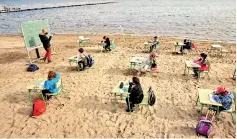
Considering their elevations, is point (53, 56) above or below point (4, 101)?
above

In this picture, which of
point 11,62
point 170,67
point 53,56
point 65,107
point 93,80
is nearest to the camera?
point 65,107

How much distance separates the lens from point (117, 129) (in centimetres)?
673

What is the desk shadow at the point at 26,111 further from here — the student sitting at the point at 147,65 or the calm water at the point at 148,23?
the calm water at the point at 148,23

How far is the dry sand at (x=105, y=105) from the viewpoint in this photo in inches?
264

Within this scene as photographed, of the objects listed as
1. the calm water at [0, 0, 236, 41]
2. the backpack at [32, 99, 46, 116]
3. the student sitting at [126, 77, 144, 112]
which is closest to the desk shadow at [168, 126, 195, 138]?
the student sitting at [126, 77, 144, 112]

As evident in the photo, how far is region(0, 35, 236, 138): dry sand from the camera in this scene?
6.71m

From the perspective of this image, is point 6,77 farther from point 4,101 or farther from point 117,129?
point 117,129

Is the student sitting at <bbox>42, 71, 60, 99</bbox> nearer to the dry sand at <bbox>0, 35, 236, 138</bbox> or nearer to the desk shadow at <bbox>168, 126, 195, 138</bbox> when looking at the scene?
→ the dry sand at <bbox>0, 35, 236, 138</bbox>

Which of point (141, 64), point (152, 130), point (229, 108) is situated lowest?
point (152, 130)

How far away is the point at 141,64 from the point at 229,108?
5372mm

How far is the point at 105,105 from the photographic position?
27.0 feet

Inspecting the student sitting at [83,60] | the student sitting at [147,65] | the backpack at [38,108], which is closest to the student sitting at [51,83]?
the backpack at [38,108]

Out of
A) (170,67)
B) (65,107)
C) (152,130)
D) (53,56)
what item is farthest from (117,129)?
(53,56)

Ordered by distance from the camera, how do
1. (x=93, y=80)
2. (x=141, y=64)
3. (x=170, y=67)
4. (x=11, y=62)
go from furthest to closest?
(x=11, y=62), (x=170, y=67), (x=141, y=64), (x=93, y=80)
